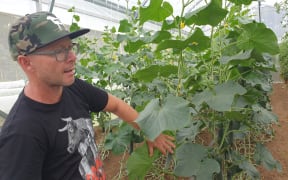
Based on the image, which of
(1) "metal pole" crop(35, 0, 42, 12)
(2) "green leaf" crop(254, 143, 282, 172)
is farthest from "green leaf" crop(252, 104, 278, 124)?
(1) "metal pole" crop(35, 0, 42, 12)

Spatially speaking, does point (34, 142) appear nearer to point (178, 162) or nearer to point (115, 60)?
point (178, 162)

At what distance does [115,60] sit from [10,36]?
1483 mm

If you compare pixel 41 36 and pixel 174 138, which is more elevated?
pixel 41 36

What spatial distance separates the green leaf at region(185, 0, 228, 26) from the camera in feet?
2.99

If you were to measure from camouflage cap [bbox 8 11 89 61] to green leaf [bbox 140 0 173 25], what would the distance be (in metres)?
0.26

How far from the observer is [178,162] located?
1.05 metres

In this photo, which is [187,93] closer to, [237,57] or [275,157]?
[237,57]

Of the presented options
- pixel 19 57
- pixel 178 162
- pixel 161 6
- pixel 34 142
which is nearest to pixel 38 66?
pixel 19 57

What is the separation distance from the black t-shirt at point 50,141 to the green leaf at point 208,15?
55cm

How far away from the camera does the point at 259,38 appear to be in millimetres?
976

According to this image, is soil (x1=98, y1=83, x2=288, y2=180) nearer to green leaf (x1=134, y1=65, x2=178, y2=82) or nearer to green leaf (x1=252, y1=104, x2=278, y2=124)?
green leaf (x1=252, y1=104, x2=278, y2=124)

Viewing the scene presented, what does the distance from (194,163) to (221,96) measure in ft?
0.92

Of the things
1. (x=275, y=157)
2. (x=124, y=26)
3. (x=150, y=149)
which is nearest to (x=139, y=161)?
(x=150, y=149)

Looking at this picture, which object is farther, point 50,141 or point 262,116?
point 262,116
